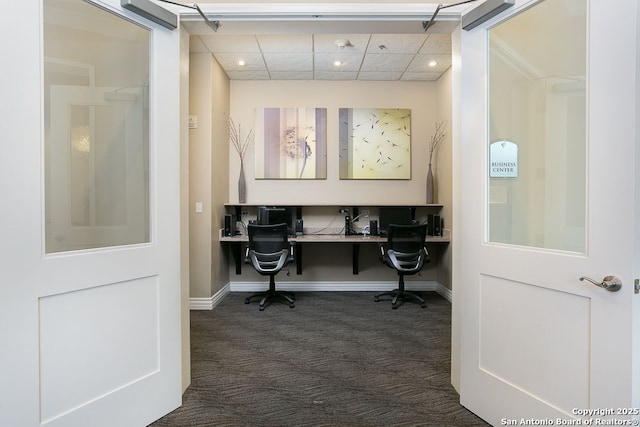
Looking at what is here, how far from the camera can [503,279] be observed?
5.39 feet

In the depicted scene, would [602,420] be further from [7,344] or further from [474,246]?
[7,344]

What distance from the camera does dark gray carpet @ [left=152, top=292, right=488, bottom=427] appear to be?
181 cm

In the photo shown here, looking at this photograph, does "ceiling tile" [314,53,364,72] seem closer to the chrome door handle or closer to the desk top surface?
the desk top surface

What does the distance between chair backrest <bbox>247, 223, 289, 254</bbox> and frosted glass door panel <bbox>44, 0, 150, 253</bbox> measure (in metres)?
1.80

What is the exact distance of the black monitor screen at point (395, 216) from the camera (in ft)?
13.9

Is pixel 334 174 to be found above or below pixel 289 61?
below

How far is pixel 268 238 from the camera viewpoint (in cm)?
359

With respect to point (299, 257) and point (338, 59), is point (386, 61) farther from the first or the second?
point (299, 257)

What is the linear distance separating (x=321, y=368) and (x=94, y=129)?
6.84ft

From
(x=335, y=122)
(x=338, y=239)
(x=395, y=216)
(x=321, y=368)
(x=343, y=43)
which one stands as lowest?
(x=321, y=368)

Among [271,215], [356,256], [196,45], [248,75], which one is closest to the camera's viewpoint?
[196,45]

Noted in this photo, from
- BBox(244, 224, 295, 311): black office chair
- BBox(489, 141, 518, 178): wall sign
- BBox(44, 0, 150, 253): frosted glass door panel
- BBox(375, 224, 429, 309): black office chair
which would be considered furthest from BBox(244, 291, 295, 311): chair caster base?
BBox(489, 141, 518, 178): wall sign

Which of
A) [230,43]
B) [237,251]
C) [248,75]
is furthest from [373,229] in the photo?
[230,43]

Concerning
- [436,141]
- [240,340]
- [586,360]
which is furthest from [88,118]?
[436,141]
